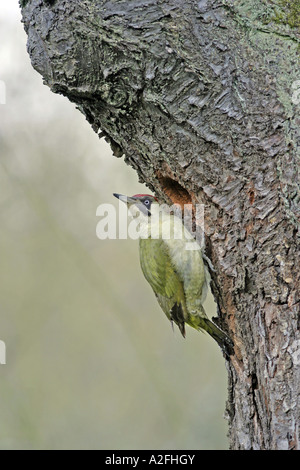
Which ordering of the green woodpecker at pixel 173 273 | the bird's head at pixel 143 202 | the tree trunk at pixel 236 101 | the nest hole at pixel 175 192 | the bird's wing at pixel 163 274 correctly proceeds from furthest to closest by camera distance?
the bird's head at pixel 143 202
the bird's wing at pixel 163 274
the green woodpecker at pixel 173 273
the nest hole at pixel 175 192
the tree trunk at pixel 236 101

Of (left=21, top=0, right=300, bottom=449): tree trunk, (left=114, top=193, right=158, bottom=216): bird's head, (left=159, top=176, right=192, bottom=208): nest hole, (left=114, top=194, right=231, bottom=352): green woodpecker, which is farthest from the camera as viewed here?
(left=114, top=193, right=158, bottom=216): bird's head

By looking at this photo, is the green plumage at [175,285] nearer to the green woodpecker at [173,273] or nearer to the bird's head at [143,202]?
the green woodpecker at [173,273]

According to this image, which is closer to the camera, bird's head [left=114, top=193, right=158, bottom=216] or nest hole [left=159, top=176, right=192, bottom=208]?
nest hole [left=159, top=176, right=192, bottom=208]

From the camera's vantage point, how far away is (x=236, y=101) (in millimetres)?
2596

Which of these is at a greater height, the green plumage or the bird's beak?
the bird's beak

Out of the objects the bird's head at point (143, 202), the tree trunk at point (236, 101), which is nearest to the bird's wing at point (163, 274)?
the bird's head at point (143, 202)

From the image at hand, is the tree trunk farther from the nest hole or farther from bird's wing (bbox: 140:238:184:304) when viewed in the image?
bird's wing (bbox: 140:238:184:304)

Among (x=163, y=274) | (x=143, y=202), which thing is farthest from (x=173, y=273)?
(x=143, y=202)

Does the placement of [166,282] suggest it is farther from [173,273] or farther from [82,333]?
[82,333]

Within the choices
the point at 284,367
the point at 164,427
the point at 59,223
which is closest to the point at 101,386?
the point at 164,427

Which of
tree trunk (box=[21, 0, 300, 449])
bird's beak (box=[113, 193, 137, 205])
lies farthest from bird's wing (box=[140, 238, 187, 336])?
tree trunk (box=[21, 0, 300, 449])

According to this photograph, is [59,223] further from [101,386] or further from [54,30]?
[54,30]

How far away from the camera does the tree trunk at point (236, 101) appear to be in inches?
99.9

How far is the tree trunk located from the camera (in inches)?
99.9
